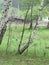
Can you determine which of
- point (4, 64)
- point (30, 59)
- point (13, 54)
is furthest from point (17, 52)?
point (4, 64)

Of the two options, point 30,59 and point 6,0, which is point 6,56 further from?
point 6,0

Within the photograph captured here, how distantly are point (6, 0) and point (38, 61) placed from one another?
9.27ft

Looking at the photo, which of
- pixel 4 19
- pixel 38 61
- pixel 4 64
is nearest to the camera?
pixel 4 64

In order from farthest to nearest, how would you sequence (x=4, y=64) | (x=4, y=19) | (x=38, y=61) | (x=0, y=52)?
(x=0, y=52), (x=4, y=19), (x=38, y=61), (x=4, y=64)

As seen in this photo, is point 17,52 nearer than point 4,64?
No

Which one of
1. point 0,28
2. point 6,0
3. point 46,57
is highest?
point 6,0

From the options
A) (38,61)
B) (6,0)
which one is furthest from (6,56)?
(6,0)

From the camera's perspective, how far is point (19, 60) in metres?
11.3

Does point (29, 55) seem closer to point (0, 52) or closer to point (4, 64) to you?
point (0, 52)

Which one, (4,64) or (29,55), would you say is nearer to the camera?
(4,64)

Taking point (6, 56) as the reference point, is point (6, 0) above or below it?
above

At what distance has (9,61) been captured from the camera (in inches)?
432

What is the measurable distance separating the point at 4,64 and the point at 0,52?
234 centimetres

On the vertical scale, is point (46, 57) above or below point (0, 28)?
below
